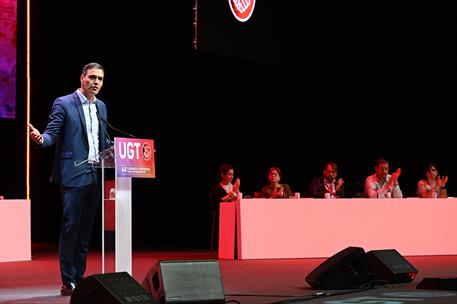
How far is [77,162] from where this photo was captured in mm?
4895

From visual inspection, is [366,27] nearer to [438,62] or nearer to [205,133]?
[438,62]

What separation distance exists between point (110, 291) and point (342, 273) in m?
2.16

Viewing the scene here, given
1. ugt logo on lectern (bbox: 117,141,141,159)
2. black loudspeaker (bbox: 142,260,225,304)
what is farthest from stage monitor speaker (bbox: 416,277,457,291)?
ugt logo on lectern (bbox: 117,141,141,159)

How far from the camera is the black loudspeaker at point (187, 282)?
13.4ft

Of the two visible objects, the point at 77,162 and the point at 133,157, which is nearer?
the point at 133,157

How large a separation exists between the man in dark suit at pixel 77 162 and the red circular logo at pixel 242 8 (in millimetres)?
4681


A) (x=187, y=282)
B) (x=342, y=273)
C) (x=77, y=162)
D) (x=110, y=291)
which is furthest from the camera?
(x=342, y=273)

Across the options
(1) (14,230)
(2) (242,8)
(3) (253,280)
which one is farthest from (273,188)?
(3) (253,280)

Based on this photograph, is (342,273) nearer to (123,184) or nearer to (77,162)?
(123,184)

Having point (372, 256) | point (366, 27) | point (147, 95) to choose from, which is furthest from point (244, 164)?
point (372, 256)

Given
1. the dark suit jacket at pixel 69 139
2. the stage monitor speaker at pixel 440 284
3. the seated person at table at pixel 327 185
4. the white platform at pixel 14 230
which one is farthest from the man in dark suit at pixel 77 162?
the seated person at table at pixel 327 185

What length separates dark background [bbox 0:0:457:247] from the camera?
11.1 metres

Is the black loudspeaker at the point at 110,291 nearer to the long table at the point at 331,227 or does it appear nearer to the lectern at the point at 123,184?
the lectern at the point at 123,184

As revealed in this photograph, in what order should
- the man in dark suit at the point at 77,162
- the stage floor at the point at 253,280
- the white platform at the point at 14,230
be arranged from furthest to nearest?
the white platform at the point at 14,230, the man in dark suit at the point at 77,162, the stage floor at the point at 253,280
